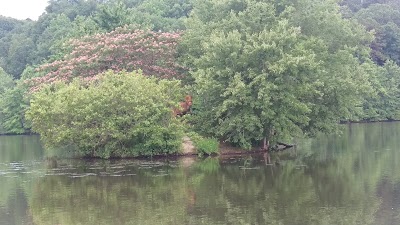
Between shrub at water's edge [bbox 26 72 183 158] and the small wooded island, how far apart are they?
65 mm

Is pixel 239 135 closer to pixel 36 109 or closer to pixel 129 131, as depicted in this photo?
pixel 129 131

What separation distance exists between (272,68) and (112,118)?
9946mm

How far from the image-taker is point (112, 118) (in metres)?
34.3

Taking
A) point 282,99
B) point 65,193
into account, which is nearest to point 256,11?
point 282,99

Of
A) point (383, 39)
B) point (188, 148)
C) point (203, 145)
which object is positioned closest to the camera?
point (203, 145)

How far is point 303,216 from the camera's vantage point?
1758 cm

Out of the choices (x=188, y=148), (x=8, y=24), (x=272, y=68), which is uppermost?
(x=8, y=24)

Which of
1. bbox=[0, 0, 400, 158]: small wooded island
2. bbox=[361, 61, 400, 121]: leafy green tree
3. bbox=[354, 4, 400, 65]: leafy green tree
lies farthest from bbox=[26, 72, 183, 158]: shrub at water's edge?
bbox=[354, 4, 400, 65]: leafy green tree

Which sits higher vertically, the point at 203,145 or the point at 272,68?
the point at 272,68

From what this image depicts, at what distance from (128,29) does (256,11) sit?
10878mm

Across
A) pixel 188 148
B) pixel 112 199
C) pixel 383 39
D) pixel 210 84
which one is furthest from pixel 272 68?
pixel 383 39

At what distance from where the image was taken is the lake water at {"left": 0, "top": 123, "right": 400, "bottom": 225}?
18.1 meters

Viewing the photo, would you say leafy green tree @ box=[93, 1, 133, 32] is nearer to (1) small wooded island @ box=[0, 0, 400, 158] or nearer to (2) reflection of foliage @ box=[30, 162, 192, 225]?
(1) small wooded island @ box=[0, 0, 400, 158]

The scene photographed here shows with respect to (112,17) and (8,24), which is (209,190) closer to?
(112,17)
